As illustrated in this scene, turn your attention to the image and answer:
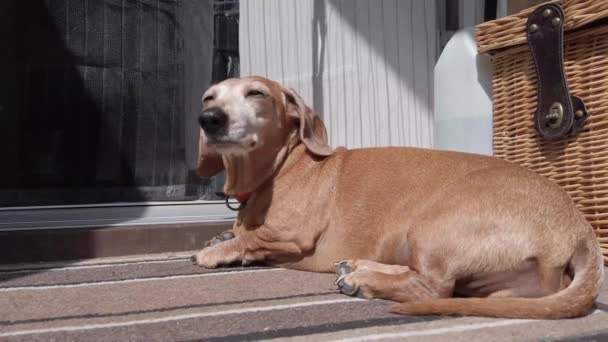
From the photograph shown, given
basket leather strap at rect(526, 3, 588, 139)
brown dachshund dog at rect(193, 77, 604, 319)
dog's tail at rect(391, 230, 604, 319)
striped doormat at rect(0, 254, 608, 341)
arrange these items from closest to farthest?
striped doormat at rect(0, 254, 608, 341)
dog's tail at rect(391, 230, 604, 319)
brown dachshund dog at rect(193, 77, 604, 319)
basket leather strap at rect(526, 3, 588, 139)

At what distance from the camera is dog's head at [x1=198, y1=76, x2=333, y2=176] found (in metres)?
2.43

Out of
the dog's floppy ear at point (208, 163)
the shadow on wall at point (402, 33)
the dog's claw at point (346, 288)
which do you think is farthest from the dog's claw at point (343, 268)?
the shadow on wall at point (402, 33)

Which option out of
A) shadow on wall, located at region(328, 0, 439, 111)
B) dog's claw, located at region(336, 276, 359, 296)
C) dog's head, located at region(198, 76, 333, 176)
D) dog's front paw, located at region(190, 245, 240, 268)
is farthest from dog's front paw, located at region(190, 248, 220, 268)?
shadow on wall, located at region(328, 0, 439, 111)

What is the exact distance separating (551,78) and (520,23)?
32 cm

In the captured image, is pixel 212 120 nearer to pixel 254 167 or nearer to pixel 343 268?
pixel 254 167

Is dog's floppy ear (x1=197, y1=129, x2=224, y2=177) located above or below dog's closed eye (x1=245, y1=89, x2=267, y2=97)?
below

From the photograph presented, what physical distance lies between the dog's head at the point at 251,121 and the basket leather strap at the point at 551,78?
926 millimetres

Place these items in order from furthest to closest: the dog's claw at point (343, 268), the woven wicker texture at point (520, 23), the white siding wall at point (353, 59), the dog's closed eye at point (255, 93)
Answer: the white siding wall at point (353, 59)
the dog's closed eye at point (255, 93)
the woven wicker texture at point (520, 23)
the dog's claw at point (343, 268)

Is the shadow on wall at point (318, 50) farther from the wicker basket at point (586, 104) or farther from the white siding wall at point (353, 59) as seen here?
the wicker basket at point (586, 104)

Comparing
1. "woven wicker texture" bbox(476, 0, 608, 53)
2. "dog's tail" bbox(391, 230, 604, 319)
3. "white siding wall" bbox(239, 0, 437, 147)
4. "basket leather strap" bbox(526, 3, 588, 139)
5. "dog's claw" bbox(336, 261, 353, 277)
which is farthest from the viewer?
"white siding wall" bbox(239, 0, 437, 147)

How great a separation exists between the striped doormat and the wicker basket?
2.63 feet

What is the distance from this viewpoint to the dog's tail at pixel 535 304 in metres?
1.60

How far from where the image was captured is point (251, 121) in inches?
99.0

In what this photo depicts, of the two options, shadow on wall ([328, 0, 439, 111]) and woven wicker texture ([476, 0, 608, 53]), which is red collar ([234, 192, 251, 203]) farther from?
shadow on wall ([328, 0, 439, 111])
